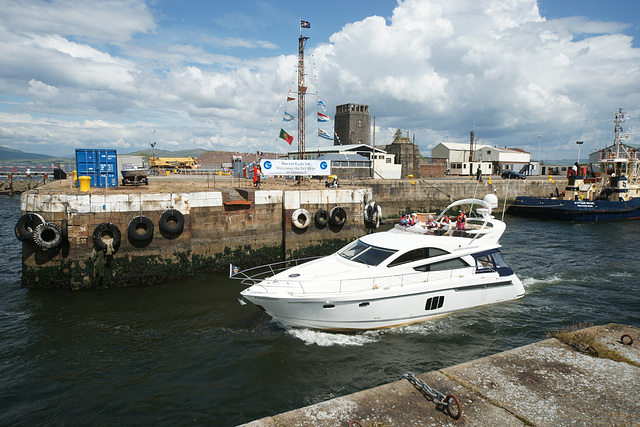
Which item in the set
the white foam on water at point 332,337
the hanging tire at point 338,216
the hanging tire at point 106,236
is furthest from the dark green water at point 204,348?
the hanging tire at point 338,216

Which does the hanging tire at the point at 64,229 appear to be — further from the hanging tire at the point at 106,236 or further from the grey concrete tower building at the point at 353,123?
the grey concrete tower building at the point at 353,123

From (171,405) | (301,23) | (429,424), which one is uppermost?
(301,23)

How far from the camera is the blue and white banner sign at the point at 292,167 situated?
1952 centimetres

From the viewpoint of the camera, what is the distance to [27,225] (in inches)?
506

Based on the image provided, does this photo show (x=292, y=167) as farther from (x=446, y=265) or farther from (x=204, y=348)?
(x=204, y=348)

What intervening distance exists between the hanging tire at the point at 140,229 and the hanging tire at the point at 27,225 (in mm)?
2787

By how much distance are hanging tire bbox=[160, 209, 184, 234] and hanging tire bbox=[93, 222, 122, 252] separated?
1.57 meters

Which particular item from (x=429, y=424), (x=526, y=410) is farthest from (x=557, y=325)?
(x=429, y=424)

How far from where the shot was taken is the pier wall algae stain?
13.3m

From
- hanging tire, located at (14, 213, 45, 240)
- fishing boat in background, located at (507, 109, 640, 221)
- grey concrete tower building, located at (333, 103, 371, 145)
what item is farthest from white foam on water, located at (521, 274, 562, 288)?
grey concrete tower building, located at (333, 103, 371, 145)

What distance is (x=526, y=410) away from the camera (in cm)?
520

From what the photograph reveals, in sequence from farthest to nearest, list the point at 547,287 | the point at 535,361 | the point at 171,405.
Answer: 1. the point at 547,287
2. the point at 171,405
3. the point at 535,361

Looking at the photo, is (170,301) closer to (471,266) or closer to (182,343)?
(182,343)

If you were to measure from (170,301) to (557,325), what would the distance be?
12164 millimetres
